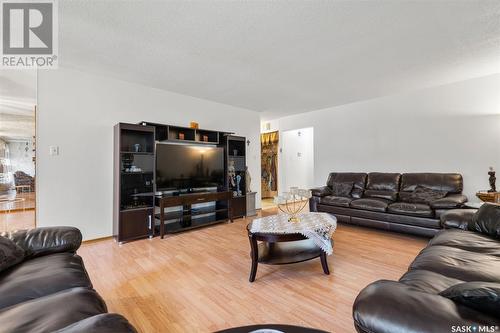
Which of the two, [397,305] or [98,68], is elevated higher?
[98,68]

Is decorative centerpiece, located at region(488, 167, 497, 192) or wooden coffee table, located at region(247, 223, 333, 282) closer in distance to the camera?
wooden coffee table, located at region(247, 223, 333, 282)

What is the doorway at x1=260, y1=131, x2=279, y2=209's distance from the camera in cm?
716

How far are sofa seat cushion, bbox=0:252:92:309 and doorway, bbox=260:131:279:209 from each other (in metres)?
5.89

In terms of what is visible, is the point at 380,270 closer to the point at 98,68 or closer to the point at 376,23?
the point at 376,23

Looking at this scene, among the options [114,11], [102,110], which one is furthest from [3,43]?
[114,11]

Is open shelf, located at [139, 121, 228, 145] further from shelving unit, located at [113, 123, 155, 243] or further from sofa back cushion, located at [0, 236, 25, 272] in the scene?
sofa back cushion, located at [0, 236, 25, 272]

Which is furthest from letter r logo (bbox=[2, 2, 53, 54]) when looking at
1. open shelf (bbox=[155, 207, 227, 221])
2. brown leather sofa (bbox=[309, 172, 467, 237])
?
brown leather sofa (bbox=[309, 172, 467, 237])

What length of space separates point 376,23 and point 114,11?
2.47 meters

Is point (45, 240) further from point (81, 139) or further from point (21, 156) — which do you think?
point (21, 156)

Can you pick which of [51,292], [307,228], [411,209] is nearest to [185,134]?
[307,228]

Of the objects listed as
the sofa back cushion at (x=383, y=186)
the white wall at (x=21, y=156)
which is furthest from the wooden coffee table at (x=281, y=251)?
the white wall at (x=21, y=156)

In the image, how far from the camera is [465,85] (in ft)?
12.7

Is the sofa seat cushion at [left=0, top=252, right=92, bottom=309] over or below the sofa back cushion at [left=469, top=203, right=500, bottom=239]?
below

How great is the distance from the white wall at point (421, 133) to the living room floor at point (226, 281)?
1.77 meters
